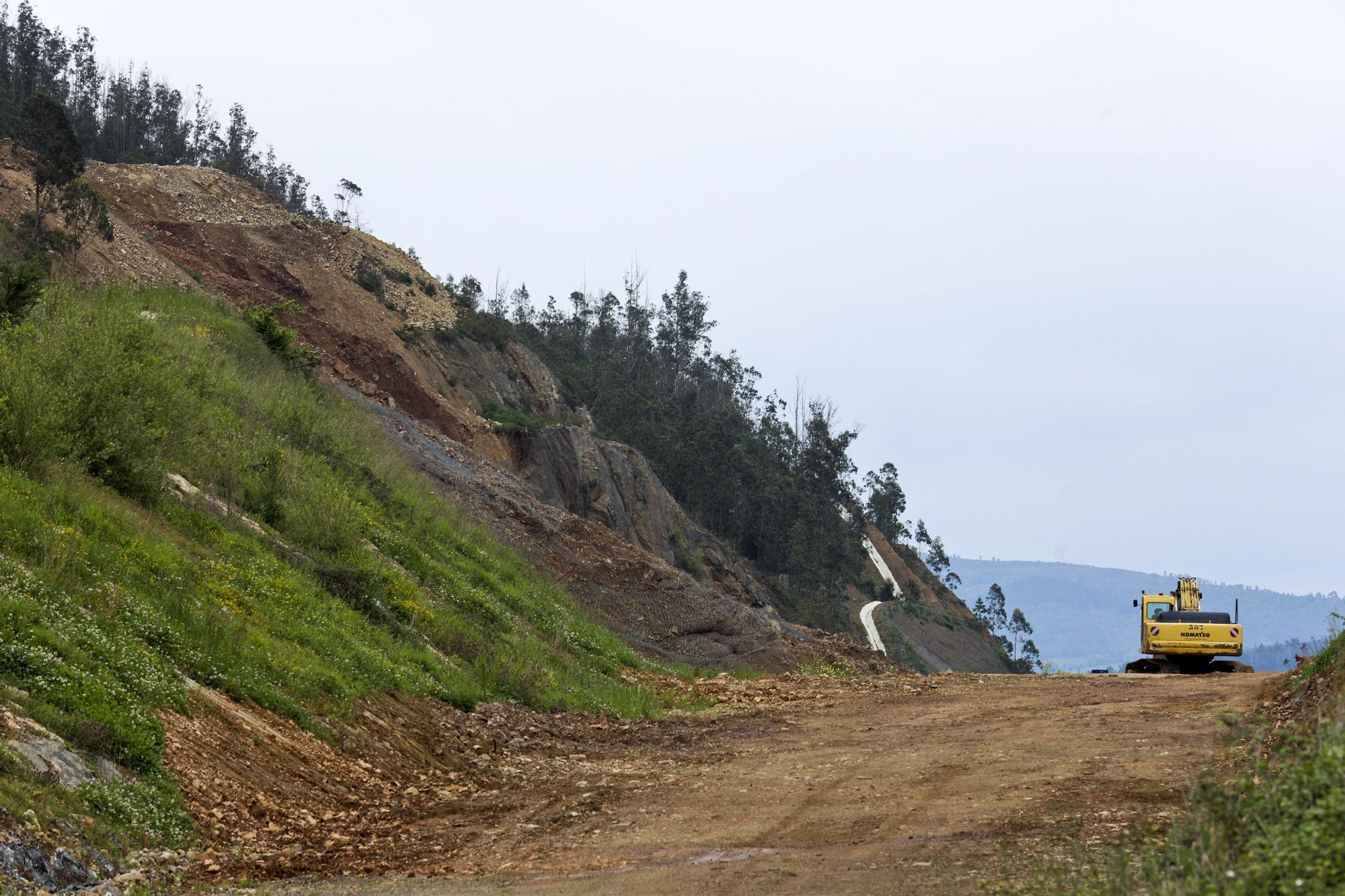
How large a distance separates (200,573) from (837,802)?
7.25 metres

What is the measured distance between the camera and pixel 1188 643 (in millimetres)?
26953

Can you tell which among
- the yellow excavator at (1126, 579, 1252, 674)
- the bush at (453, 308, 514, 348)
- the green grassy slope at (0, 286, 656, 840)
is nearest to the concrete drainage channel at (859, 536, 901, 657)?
the bush at (453, 308, 514, 348)

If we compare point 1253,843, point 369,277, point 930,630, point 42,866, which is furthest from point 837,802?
point 930,630

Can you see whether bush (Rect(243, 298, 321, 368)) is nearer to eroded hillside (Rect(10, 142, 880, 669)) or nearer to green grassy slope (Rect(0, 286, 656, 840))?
eroded hillside (Rect(10, 142, 880, 669))

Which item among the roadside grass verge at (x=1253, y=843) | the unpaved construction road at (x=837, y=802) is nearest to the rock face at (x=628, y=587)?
the unpaved construction road at (x=837, y=802)

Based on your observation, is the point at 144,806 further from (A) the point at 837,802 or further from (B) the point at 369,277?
(B) the point at 369,277

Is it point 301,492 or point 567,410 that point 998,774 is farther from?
point 567,410

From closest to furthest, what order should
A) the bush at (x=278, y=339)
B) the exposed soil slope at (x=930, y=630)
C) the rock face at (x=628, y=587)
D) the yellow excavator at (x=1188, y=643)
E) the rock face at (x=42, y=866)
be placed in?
the rock face at (x=42, y=866), the yellow excavator at (x=1188, y=643), the rock face at (x=628, y=587), the bush at (x=278, y=339), the exposed soil slope at (x=930, y=630)

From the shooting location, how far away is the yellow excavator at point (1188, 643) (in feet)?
87.5

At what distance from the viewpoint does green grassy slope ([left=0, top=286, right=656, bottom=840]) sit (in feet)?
29.9

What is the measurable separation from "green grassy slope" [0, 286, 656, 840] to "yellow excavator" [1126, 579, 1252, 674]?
13249 millimetres

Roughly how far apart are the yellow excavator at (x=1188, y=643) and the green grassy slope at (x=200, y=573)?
522 inches

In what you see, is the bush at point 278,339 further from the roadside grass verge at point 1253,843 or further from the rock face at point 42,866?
the roadside grass verge at point 1253,843

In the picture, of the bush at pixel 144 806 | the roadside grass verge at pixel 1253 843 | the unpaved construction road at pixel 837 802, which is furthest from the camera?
the bush at pixel 144 806
